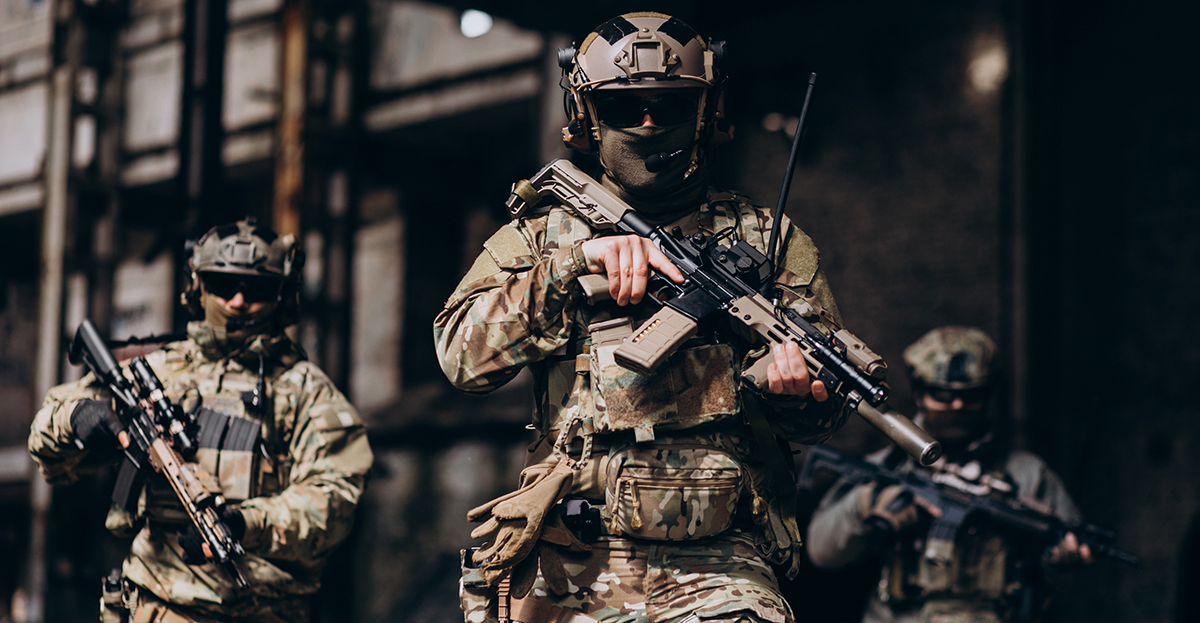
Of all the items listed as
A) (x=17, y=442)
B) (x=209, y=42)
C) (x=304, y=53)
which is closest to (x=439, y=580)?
(x=209, y=42)

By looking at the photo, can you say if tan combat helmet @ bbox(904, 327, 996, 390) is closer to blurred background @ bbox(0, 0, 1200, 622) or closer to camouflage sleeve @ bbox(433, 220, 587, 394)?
blurred background @ bbox(0, 0, 1200, 622)

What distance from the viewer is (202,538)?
4.22m

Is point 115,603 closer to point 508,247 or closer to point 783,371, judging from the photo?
point 508,247

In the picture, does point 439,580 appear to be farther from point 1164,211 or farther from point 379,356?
point 1164,211

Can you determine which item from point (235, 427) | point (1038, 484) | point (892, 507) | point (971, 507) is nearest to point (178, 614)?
point (235, 427)

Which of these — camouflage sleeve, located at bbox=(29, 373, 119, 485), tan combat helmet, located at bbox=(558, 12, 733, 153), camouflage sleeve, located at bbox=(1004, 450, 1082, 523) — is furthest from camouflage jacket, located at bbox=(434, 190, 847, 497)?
camouflage sleeve, located at bbox=(1004, 450, 1082, 523)

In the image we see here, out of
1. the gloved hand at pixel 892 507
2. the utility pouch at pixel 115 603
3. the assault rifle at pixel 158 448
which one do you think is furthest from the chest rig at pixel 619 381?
the gloved hand at pixel 892 507

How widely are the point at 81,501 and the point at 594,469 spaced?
35.4 feet

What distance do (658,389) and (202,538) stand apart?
6.05 feet

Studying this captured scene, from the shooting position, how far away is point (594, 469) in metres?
3.19

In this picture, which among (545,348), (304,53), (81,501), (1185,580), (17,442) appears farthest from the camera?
(17,442)

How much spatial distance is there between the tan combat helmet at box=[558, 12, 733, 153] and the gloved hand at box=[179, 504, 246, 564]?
168 centimetres

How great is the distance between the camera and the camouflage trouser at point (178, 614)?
436 centimetres

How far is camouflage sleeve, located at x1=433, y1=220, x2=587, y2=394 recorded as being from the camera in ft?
10.3
